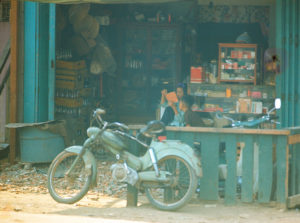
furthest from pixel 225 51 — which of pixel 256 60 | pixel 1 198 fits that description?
pixel 1 198

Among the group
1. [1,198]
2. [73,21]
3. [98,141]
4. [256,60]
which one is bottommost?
[1,198]

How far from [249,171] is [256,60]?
5.13 meters

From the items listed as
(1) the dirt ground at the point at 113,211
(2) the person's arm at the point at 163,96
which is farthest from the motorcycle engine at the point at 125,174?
(2) the person's arm at the point at 163,96

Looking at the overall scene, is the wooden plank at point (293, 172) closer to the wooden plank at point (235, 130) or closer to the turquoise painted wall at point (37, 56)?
the wooden plank at point (235, 130)

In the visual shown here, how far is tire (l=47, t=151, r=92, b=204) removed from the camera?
7914 millimetres

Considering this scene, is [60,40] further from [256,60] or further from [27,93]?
[256,60]

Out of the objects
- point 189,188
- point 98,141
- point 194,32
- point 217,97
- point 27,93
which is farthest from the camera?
point 194,32

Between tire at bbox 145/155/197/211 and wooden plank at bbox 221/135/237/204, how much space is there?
1.69 feet

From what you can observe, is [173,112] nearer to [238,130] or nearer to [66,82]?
[66,82]

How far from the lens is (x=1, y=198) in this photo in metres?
8.59

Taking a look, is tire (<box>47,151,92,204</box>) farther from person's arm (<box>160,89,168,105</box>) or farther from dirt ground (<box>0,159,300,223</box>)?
person's arm (<box>160,89,168,105</box>)

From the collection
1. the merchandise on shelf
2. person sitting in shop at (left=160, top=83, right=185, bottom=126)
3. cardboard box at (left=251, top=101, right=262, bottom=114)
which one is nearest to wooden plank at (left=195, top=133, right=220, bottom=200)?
person sitting in shop at (left=160, top=83, right=185, bottom=126)

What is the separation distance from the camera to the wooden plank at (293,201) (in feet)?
24.9

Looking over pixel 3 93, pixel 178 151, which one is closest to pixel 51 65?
pixel 3 93
